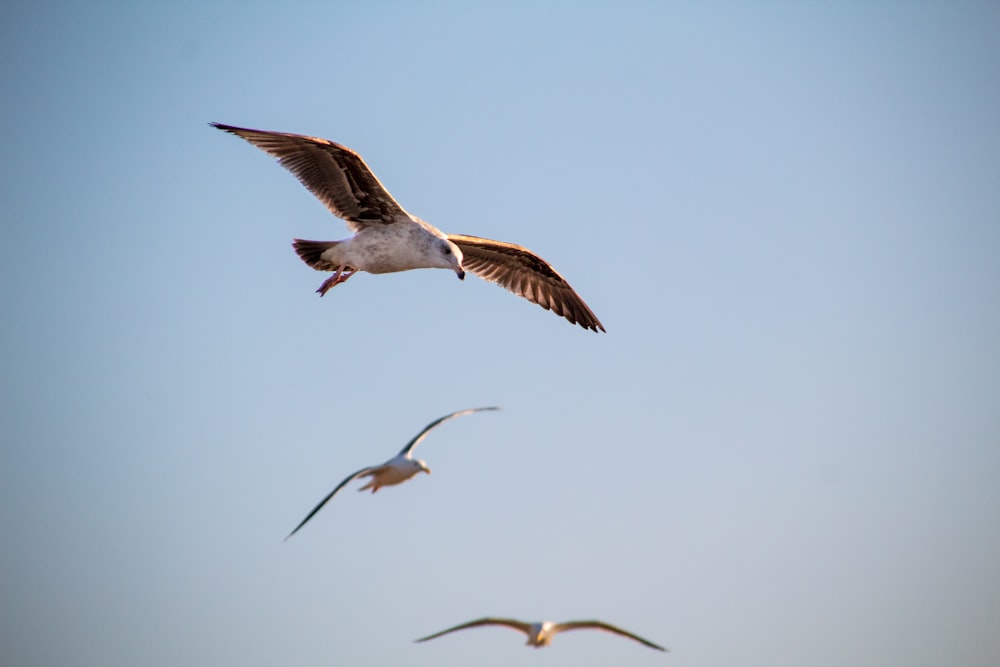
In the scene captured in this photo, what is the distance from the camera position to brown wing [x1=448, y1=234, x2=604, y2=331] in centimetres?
1997

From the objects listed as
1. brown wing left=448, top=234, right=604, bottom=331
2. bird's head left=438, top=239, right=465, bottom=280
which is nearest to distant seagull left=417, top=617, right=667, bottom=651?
bird's head left=438, top=239, right=465, bottom=280

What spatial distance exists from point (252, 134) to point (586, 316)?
7295mm

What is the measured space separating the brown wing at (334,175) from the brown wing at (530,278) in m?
3.39

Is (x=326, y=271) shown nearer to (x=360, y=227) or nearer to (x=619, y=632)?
(x=360, y=227)

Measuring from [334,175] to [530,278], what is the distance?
5231mm

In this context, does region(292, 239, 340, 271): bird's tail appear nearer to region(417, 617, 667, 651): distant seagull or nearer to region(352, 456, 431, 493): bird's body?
region(352, 456, 431, 493): bird's body

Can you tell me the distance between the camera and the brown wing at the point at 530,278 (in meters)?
20.0

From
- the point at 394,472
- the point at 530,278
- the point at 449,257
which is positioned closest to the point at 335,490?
the point at 394,472

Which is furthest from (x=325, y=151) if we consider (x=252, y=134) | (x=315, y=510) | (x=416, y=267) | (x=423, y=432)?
(x=315, y=510)

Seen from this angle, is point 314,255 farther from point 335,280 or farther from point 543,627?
point 543,627

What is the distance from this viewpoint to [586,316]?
20.5 m

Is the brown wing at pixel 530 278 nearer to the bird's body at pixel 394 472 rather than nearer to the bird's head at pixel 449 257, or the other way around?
the bird's head at pixel 449 257

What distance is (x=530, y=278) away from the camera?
20438 mm

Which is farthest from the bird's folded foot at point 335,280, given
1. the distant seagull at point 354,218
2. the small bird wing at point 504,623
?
the small bird wing at point 504,623
